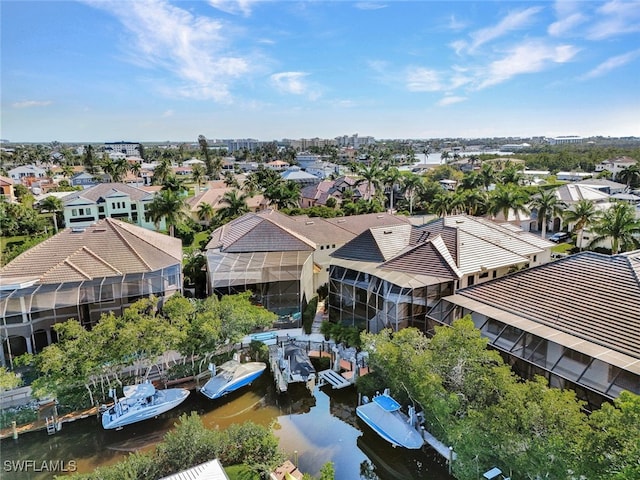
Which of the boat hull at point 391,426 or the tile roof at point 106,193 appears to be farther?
the tile roof at point 106,193

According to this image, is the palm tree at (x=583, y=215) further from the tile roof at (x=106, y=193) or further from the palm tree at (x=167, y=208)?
the tile roof at (x=106, y=193)

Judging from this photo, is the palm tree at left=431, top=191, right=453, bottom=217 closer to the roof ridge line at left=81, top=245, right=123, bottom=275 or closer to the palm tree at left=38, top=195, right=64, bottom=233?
the roof ridge line at left=81, top=245, right=123, bottom=275

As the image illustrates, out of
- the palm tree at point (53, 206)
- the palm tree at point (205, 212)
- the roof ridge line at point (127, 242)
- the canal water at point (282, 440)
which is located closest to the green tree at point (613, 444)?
the canal water at point (282, 440)

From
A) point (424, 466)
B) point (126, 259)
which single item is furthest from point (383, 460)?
point (126, 259)

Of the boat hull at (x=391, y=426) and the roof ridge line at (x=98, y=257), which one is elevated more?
the roof ridge line at (x=98, y=257)

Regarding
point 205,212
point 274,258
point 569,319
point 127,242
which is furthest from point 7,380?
point 205,212

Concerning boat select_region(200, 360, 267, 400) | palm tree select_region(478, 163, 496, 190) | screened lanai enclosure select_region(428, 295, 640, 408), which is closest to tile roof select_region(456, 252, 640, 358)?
screened lanai enclosure select_region(428, 295, 640, 408)

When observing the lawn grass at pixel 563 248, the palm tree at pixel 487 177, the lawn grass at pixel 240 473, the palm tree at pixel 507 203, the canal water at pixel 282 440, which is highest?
the palm tree at pixel 487 177

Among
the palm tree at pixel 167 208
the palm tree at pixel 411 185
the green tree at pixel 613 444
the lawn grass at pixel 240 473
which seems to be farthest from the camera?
the palm tree at pixel 411 185

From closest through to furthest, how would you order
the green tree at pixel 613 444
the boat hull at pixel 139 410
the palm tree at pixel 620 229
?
the green tree at pixel 613 444
the boat hull at pixel 139 410
the palm tree at pixel 620 229
